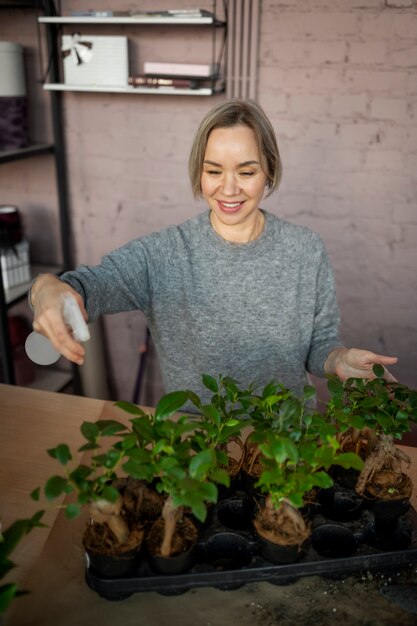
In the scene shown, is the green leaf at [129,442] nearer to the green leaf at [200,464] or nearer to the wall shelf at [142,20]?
the green leaf at [200,464]

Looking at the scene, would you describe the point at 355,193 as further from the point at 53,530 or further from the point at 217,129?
the point at 53,530

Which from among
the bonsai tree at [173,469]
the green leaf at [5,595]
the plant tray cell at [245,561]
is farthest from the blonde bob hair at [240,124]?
the green leaf at [5,595]

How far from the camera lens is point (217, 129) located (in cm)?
142

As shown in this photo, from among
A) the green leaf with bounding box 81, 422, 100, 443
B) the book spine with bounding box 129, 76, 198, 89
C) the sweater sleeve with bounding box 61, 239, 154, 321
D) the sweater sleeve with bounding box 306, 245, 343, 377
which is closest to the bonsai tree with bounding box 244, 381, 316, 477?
the green leaf with bounding box 81, 422, 100, 443

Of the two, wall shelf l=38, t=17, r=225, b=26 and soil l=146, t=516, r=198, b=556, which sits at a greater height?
wall shelf l=38, t=17, r=225, b=26

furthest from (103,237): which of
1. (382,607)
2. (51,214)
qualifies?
(382,607)

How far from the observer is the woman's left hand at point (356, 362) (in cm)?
118

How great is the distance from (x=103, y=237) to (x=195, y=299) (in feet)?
3.95

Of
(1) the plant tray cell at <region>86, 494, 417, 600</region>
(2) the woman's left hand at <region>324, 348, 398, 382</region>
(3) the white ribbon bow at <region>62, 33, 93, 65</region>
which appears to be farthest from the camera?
(3) the white ribbon bow at <region>62, 33, 93, 65</region>

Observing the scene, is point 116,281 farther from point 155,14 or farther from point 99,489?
point 155,14

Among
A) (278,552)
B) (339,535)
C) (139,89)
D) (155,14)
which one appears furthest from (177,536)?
(155,14)

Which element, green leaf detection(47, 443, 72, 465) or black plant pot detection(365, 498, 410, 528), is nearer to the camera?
green leaf detection(47, 443, 72, 465)

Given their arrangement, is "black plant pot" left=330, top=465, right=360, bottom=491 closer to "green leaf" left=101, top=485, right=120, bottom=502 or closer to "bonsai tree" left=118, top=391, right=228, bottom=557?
"bonsai tree" left=118, top=391, right=228, bottom=557

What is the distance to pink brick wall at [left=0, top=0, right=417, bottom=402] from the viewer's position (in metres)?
2.15
